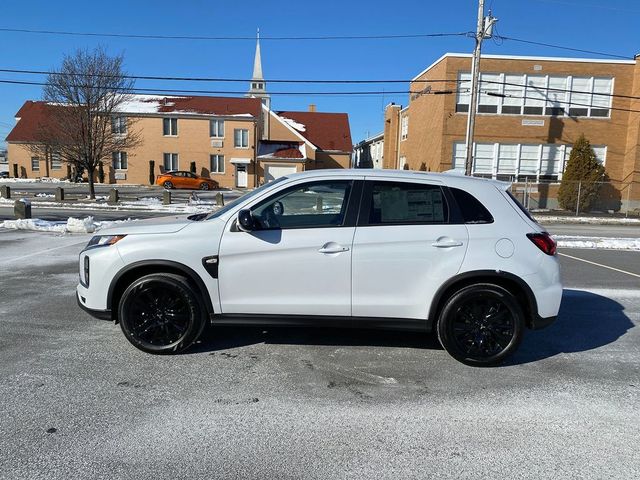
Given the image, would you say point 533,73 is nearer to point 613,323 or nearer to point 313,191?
point 613,323

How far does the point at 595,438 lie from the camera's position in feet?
10.9


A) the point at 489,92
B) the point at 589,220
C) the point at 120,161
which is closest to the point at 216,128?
the point at 120,161

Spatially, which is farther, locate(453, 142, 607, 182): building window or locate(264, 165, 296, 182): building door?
locate(264, 165, 296, 182): building door

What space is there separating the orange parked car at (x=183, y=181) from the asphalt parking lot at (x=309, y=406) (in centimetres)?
3577

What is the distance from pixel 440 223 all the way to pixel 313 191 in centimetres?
119

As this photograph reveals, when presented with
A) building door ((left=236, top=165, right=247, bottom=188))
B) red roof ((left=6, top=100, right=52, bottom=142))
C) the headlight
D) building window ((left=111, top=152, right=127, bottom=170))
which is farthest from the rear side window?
red roof ((left=6, top=100, right=52, bottom=142))

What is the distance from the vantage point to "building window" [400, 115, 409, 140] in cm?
3742

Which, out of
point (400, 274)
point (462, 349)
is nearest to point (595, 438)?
point (462, 349)

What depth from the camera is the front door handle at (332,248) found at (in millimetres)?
4312

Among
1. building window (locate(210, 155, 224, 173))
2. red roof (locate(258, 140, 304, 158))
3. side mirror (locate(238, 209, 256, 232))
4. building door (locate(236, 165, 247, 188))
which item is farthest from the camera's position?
red roof (locate(258, 140, 304, 158))

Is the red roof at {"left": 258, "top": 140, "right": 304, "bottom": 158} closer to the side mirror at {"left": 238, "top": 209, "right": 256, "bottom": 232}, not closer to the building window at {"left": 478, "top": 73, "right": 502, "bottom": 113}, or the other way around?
the building window at {"left": 478, "top": 73, "right": 502, "bottom": 113}

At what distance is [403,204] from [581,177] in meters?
25.9

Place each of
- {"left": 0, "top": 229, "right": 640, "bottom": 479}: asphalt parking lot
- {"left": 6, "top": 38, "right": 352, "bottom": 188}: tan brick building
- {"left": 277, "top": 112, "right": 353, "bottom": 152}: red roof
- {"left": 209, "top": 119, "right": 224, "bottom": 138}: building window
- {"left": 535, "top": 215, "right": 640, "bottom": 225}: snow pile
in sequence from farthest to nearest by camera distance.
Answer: {"left": 277, "top": 112, "right": 353, "bottom": 152}: red roof → {"left": 209, "top": 119, "right": 224, "bottom": 138}: building window → {"left": 6, "top": 38, "right": 352, "bottom": 188}: tan brick building → {"left": 535, "top": 215, "right": 640, "bottom": 225}: snow pile → {"left": 0, "top": 229, "right": 640, "bottom": 479}: asphalt parking lot

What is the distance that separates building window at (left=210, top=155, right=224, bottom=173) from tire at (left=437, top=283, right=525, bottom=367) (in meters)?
41.9
